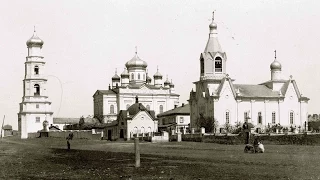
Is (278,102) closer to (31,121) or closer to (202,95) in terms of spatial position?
(202,95)

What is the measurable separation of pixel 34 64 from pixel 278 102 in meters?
42.9

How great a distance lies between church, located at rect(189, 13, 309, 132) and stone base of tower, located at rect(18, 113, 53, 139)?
30258 mm

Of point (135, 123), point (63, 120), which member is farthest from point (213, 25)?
point (63, 120)

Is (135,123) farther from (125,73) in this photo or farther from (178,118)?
(125,73)

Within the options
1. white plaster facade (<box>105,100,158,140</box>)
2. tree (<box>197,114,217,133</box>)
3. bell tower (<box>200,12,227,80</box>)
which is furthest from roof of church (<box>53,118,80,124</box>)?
tree (<box>197,114,217,133</box>)

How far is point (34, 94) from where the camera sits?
101875 mm

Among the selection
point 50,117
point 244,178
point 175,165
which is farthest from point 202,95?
point 244,178

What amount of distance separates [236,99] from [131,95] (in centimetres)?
3297

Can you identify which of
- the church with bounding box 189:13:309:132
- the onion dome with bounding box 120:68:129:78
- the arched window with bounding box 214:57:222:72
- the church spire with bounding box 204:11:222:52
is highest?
the church spire with bounding box 204:11:222:52

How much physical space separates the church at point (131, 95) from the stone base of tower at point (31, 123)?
11.3 m

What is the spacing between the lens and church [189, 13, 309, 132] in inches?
Answer: 3061

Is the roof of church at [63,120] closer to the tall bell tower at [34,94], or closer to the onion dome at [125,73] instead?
the onion dome at [125,73]

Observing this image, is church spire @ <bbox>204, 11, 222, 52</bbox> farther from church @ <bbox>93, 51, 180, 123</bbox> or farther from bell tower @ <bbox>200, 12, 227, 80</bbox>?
church @ <bbox>93, 51, 180, 123</bbox>

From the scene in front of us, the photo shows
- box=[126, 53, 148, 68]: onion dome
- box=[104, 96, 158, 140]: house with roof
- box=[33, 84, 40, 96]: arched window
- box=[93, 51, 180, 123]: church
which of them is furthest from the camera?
box=[126, 53, 148, 68]: onion dome
